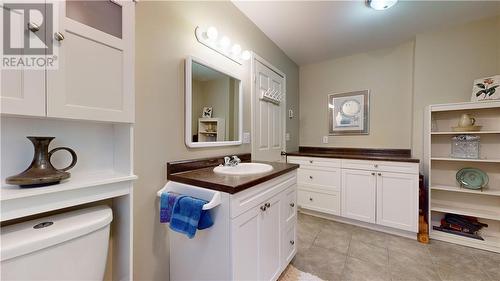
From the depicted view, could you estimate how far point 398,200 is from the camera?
220 centimetres

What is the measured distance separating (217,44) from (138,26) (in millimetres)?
662

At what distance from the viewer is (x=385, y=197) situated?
227 cm

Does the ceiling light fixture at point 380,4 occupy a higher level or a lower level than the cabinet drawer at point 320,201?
higher

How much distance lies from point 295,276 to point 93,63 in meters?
1.88

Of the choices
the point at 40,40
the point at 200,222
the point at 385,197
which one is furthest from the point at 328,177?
the point at 40,40

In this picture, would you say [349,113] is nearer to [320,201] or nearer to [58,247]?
[320,201]

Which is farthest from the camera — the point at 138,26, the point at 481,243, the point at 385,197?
the point at 385,197

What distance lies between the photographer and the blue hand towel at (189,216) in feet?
→ 3.32

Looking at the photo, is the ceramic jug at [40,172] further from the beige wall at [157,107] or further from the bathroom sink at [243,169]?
the bathroom sink at [243,169]

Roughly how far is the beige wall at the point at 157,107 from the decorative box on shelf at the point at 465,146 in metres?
2.68

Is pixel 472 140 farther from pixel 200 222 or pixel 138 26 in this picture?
pixel 138 26

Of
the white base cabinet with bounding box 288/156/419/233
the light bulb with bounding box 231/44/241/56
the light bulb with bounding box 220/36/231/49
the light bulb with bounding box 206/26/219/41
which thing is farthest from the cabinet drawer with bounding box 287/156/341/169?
the light bulb with bounding box 206/26/219/41

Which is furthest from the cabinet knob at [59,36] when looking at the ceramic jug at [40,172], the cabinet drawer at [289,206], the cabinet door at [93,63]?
the cabinet drawer at [289,206]

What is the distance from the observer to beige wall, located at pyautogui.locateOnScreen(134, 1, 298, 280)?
1161 mm
